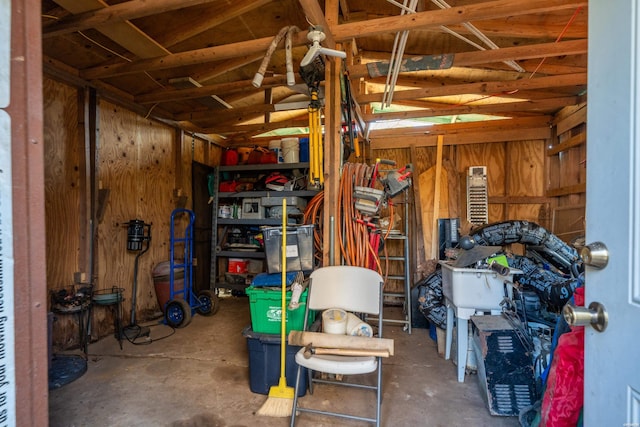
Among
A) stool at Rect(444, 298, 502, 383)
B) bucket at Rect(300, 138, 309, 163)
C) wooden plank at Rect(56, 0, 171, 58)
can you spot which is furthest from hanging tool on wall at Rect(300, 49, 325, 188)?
bucket at Rect(300, 138, 309, 163)

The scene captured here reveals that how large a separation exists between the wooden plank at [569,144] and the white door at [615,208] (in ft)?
10.1

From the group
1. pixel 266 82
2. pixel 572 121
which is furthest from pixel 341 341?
pixel 572 121

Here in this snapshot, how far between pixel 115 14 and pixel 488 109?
11.5ft

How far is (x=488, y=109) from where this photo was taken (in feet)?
11.4

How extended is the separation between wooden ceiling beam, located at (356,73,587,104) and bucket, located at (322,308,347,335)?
7.28ft

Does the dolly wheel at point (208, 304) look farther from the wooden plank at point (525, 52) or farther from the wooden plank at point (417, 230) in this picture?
the wooden plank at point (525, 52)

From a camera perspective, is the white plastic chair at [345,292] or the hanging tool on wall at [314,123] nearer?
the white plastic chair at [345,292]

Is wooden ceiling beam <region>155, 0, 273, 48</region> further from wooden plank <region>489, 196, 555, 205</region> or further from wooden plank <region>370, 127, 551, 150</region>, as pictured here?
wooden plank <region>489, 196, 555, 205</region>

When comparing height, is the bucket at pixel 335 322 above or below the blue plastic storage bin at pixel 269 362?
above

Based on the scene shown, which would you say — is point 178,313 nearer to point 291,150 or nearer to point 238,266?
point 238,266

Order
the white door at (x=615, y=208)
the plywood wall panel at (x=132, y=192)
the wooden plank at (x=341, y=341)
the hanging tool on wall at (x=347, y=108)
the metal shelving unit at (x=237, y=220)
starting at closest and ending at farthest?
1. the white door at (x=615, y=208)
2. the wooden plank at (x=341, y=341)
3. the hanging tool on wall at (x=347, y=108)
4. the plywood wall panel at (x=132, y=192)
5. the metal shelving unit at (x=237, y=220)

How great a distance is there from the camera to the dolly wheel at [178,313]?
11.1 ft

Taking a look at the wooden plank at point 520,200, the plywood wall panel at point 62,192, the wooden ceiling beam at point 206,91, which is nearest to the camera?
the plywood wall panel at point 62,192

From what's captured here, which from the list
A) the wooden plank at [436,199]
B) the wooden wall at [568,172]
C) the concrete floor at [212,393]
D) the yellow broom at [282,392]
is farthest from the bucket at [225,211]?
the wooden wall at [568,172]
